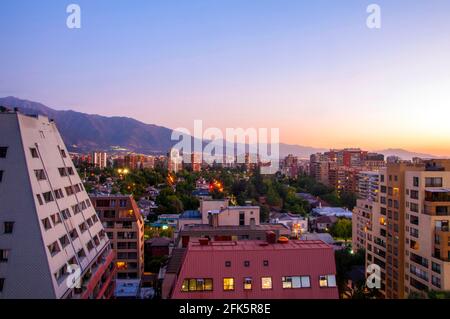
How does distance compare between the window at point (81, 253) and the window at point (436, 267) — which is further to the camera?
the window at point (436, 267)

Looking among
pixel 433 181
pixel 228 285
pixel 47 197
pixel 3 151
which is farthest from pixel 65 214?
pixel 433 181

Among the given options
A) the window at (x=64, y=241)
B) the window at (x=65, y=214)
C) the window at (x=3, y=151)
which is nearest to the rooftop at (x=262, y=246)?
the window at (x=64, y=241)

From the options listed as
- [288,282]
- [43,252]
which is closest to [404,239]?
[288,282]

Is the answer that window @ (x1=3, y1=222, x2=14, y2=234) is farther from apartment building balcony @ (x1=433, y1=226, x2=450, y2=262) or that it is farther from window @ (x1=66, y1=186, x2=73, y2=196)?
apartment building balcony @ (x1=433, y1=226, x2=450, y2=262)

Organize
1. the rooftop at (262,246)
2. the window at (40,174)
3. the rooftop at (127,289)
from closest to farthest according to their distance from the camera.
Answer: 1. the rooftop at (262,246)
2. the window at (40,174)
3. the rooftop at (127,289)

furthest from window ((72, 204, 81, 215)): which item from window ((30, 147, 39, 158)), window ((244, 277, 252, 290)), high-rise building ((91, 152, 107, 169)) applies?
high-rise building ((91, 152, 107, 169))

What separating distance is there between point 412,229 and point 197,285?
15.8 ft

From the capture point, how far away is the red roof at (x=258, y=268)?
405cm

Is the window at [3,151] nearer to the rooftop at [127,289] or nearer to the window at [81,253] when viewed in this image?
the window at [81,253]

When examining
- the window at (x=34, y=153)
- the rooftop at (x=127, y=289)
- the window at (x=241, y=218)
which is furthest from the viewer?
the window at (x=241, y=218)

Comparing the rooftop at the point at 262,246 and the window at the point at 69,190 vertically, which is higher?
the window at the point at 69,190

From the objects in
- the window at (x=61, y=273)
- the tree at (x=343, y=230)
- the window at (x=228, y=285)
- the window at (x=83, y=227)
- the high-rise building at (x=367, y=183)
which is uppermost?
the window at (x=83, y=227)
